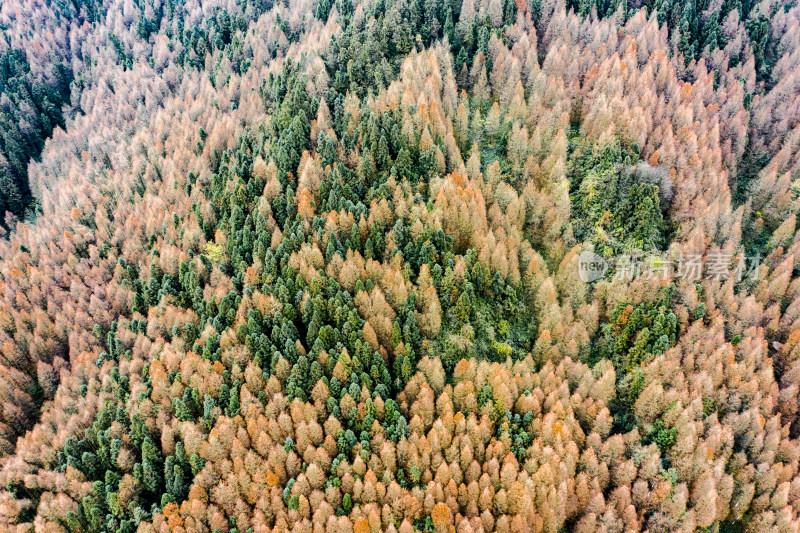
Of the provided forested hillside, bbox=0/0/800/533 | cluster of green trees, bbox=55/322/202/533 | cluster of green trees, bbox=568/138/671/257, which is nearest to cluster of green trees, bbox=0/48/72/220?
forested hillside, bbox=0/0/800/533

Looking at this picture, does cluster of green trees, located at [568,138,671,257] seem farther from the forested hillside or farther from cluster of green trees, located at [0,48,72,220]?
cluster of green trees, located at [0,48,72,220]

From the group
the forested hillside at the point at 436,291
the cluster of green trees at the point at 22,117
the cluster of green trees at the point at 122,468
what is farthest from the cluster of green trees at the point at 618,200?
the cluster of green trees at the point at 22,117

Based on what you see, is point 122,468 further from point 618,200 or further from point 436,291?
point 618,200

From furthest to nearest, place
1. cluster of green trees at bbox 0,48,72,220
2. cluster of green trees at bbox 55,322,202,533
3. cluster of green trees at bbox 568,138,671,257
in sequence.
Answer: cluster of green trees at bbox 0,48,72,220
cluster of green trees at bbox 568,138,671,257
cluster of green trees at bbox 55,322,202,533

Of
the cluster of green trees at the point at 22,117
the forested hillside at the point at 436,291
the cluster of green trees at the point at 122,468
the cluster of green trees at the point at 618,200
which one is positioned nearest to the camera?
the cluster of green trees at the point at 122,468

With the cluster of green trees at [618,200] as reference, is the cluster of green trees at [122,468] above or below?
below

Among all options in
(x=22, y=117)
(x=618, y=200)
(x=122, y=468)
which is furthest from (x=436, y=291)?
(x=22, y=117)

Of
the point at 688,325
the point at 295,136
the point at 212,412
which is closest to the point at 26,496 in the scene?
the point at 212,412

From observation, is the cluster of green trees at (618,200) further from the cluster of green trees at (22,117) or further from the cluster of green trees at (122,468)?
the cluster of green trees at (22,117)
